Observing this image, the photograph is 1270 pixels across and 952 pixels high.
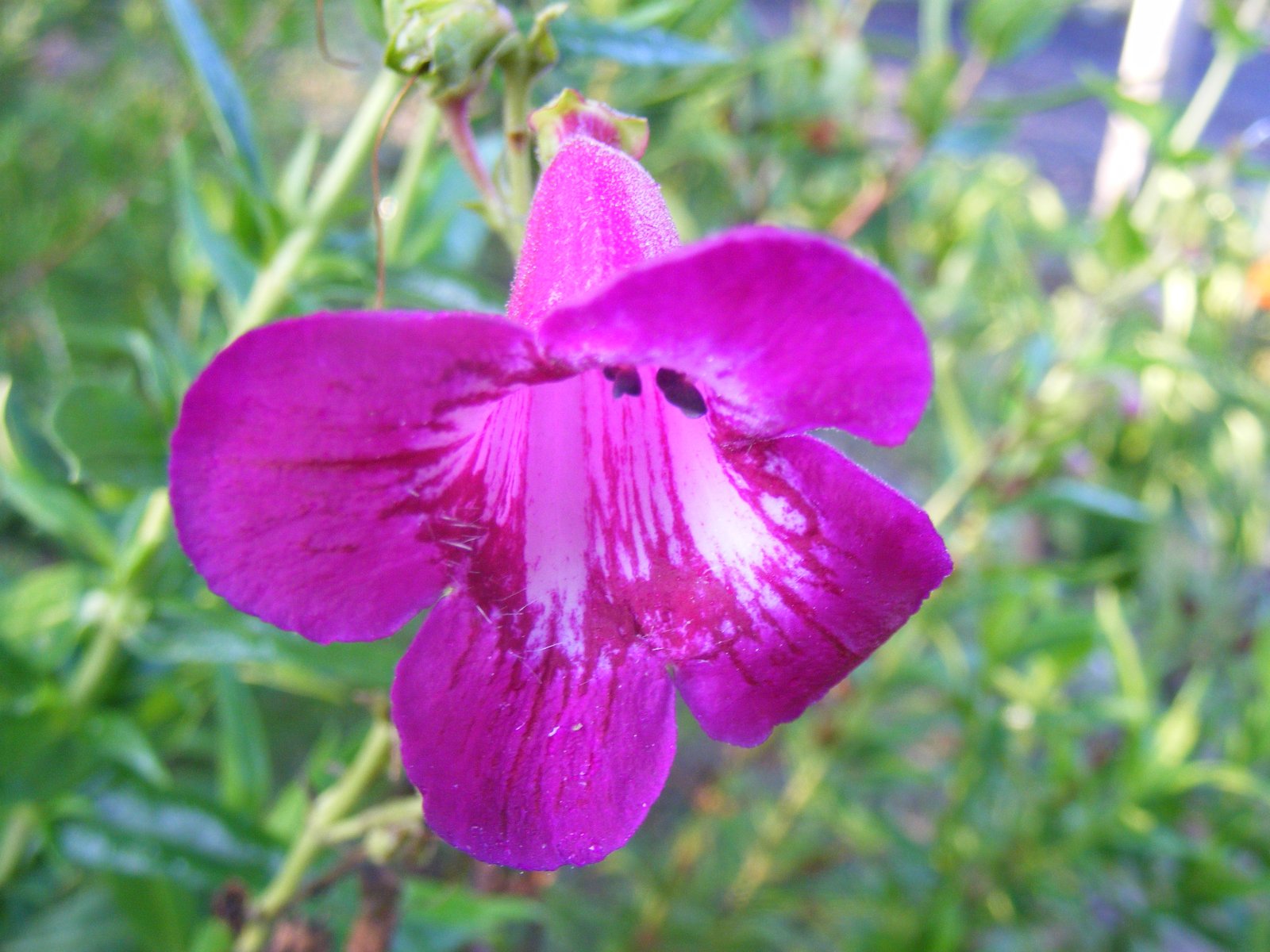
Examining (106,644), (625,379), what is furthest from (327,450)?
(106,644)

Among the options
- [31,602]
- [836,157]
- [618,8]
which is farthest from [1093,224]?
[31,602]

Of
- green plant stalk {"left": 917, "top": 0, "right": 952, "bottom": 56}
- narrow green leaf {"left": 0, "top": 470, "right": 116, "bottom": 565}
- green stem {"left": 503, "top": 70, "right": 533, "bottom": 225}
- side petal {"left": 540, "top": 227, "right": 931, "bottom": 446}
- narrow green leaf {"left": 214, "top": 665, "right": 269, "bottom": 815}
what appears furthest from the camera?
green plant stalk {"left": 917, "top": 0, "right": 952, "bottom": 56}

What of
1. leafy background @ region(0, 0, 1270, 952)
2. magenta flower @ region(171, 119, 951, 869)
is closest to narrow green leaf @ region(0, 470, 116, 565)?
leafy background @ region(0, 0, 1270, 952)

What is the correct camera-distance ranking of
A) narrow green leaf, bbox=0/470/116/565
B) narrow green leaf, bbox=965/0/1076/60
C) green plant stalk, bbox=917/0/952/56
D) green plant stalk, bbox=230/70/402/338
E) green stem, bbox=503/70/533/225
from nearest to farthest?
green stem, bbox=503/70/533/225 < green plant stalk, bbox=230/70/402/338 < narrow green leaf, bbox=0/470/116/565 < narrow green leaf, bbox=965/0/1076/60 < green plant stalk, bbox=917/0/952/56

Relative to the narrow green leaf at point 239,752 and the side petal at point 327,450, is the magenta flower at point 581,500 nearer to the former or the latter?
the side petal at point 327,450

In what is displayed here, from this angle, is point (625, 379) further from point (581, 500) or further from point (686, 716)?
point (686, 716)

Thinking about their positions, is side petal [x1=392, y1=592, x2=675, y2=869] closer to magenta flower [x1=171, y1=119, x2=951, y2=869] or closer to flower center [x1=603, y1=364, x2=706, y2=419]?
magenta flower [x1=171, y1=119, x2=951, y2=869]
